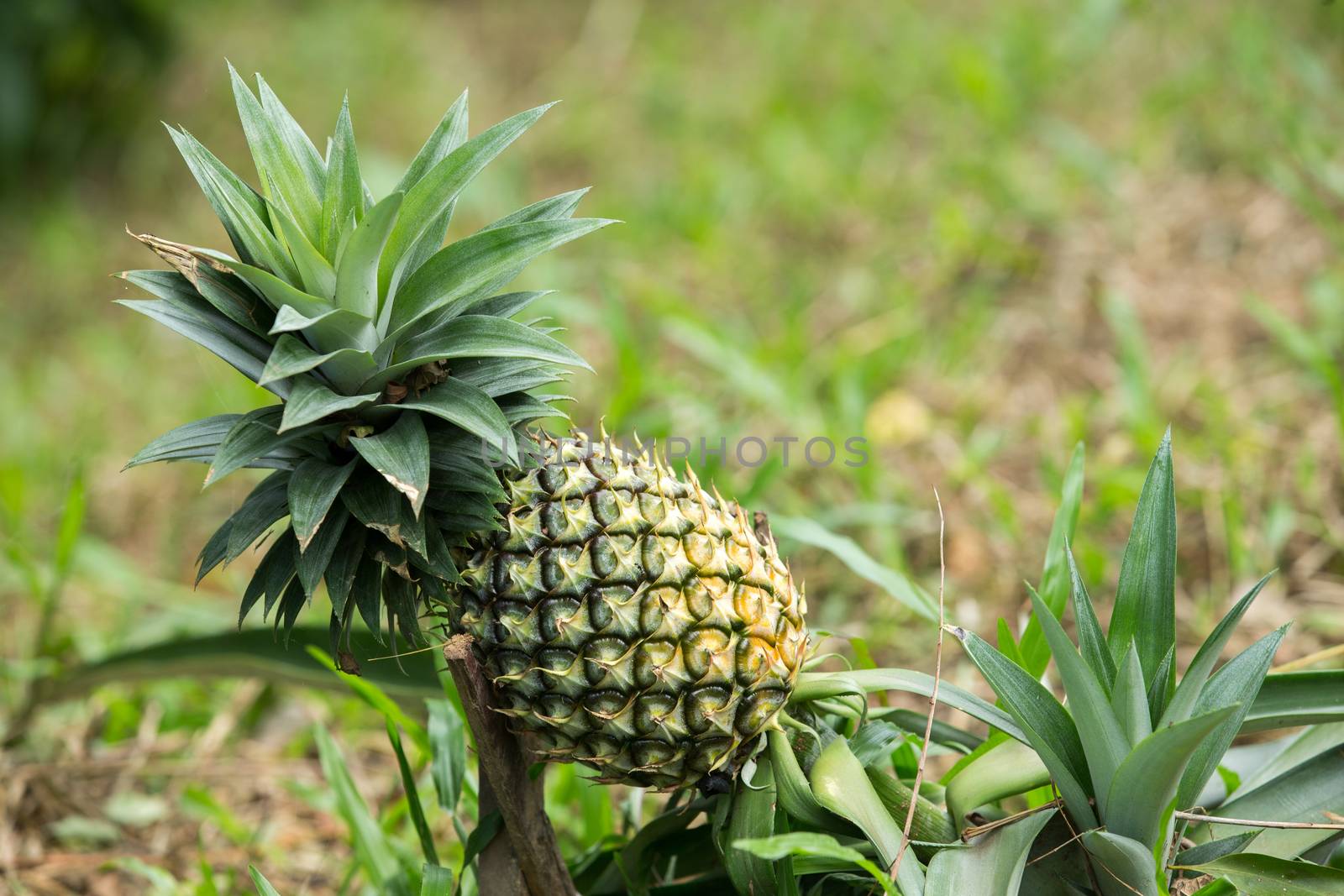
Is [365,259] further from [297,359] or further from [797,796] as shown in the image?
[797,796]

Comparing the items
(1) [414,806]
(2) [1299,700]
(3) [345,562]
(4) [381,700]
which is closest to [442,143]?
(3) [345,562]

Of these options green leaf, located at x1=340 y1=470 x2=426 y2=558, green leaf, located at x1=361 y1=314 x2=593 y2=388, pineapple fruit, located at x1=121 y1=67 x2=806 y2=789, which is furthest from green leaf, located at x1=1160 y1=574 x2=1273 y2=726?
green leaf, located at x1=340 y1=470 x2=426 y2=558

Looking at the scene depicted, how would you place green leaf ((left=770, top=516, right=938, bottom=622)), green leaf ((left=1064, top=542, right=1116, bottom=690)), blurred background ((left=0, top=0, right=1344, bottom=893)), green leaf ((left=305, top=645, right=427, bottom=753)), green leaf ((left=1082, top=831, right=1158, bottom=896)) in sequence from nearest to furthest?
green leaf ((left=1082, top=831, right=1158, bottom=896)), green leaf ((left=1064, top=542, right=1116, bottom=690)), green leaf ((left=305, top=645, right=427, bottom=753)), green leaf ((left=770, top=516, right=938, bottom=622)), blurred background ((left=0, top=0, right=1344, bottom=893))

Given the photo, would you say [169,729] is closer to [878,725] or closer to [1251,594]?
[878,725]

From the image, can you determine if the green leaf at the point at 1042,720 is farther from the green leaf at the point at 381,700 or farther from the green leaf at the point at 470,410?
the green leaf at the point at 381,700

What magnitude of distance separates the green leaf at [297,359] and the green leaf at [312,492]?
12cm

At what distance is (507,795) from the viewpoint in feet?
4.37

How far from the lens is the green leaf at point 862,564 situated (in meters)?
1.71

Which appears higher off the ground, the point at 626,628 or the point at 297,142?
the point at 297,142

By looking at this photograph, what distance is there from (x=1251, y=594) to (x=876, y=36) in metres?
4.54

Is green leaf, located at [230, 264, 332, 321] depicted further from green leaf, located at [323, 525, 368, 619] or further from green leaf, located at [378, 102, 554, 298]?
green leaf, located at [323, 525, 368, 619]

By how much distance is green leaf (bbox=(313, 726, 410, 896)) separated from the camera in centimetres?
157

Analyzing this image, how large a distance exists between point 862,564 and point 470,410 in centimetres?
78

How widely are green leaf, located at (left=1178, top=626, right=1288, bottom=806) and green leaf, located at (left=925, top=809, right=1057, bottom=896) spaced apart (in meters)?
0.19
